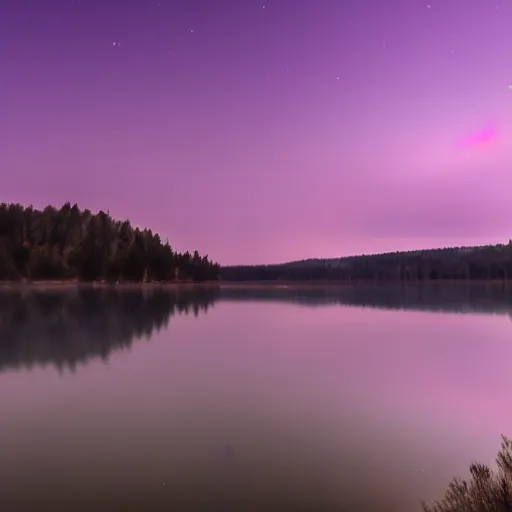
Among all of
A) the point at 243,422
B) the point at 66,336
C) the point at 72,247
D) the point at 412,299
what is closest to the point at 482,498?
the point at 243,422

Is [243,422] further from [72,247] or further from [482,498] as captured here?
[72,247]

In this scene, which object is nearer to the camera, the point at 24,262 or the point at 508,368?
the point at 508,368

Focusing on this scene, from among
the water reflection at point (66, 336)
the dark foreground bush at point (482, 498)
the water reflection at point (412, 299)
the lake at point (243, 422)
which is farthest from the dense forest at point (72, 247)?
the dark foreground bush at point (482, 498)

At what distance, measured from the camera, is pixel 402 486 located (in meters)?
9.35

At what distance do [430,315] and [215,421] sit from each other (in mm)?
37913

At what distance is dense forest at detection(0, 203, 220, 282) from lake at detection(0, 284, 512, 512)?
111 metres

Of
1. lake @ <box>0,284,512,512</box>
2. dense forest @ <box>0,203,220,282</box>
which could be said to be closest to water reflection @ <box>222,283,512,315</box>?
lake @ <box>0,284,512,512</box>

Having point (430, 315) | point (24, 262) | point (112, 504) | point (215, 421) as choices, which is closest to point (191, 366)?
point (215, 421)

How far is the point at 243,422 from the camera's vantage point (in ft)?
42.6

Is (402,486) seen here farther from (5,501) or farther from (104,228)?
(104,228)

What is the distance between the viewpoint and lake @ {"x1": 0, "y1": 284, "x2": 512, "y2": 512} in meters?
8.99

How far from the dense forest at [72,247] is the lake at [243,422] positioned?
11055 cm

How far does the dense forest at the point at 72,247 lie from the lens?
420 ft

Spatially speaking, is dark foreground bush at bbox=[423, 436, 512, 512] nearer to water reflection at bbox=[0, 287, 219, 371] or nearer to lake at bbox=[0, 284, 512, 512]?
lake at bbox=[0, 284, 512, 512]
